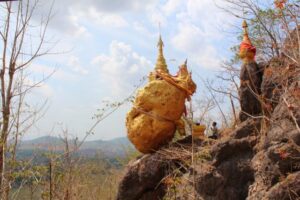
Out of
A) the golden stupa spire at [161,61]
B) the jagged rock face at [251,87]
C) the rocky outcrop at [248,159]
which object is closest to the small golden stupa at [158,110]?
the rocky outcrop at [248,159]

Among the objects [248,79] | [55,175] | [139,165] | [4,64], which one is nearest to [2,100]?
[4,64]

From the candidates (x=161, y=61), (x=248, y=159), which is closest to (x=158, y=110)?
(x=161, y=61)

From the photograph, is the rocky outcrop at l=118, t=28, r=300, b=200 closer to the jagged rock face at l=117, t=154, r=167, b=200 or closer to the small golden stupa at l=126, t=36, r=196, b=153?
the jagged rock face at l=117, t=154, r=167, b=200

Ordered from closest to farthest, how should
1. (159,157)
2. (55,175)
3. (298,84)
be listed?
(298,84)
(55,175)
(159,157)

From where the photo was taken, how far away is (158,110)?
268 inches

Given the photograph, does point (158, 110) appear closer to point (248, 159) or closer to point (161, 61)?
point (161, 61)

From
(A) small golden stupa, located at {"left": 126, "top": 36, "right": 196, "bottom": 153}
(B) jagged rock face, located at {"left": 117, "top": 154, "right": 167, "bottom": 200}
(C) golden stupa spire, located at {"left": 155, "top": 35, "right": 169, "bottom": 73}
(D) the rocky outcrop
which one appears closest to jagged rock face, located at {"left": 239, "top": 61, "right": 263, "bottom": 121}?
(D) the rocky outcrop

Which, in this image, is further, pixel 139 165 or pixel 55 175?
pixel 139 165

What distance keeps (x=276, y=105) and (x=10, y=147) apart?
11.5ft

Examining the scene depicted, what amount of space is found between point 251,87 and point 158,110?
5.90ft

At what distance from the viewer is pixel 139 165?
6.70 meters

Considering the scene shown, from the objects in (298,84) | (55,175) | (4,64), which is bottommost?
(55,175)

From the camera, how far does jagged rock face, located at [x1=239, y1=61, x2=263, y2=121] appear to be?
557cm

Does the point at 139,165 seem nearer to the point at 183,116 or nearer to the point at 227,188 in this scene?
the point at 183,116
